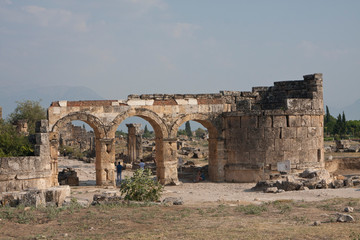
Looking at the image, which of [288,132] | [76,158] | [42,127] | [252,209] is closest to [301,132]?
[288,132]

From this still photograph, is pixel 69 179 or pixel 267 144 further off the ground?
pixel 267 144

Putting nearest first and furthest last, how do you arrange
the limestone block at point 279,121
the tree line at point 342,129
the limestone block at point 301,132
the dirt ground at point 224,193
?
the dirt ground at point 224,193, the limestone block at point 279,121, the limestone block at point 301,132, the tree line at point 342,129

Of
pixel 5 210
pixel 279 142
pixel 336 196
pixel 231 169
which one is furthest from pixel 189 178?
pixel 5 210

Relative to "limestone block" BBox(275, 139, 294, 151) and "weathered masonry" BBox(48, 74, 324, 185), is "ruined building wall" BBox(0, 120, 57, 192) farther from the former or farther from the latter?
"limestone block" BBox(275, 139, 294, 151)

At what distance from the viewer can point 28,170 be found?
14383 millimetres

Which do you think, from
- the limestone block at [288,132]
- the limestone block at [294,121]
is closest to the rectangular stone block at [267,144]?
the limestone block at [288,132]

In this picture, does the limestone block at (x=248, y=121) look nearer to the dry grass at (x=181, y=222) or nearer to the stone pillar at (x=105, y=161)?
the stone pillar at (x=105, y=161)

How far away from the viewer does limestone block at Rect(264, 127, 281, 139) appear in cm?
2067

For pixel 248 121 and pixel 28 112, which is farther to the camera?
pixel 28 112

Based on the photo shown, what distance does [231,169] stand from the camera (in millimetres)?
21406

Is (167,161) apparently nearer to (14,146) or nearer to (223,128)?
(223,128)

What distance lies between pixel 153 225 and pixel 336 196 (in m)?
7.25

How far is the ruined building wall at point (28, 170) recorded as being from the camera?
1391cm

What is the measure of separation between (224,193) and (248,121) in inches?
165
